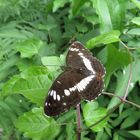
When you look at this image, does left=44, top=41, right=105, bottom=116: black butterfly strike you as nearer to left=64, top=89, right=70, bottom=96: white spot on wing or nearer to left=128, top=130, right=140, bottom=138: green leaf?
left=64, top=89, right=70, bottom=96: white spot on wing

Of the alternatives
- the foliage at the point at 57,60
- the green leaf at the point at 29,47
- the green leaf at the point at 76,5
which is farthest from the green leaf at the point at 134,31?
the green leaf at the point at 29,47

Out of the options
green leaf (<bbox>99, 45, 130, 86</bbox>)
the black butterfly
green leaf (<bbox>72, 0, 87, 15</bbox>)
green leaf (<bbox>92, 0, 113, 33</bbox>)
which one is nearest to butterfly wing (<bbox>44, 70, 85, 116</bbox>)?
the black butterfly

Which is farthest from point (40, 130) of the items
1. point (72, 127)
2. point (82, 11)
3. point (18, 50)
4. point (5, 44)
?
point (82, 11)

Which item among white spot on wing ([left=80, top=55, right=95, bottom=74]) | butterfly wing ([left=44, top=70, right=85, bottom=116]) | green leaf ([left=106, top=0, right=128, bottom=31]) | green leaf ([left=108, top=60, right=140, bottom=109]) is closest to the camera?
butterfly wing ([left=44, top=70, right=85, bottom=116])

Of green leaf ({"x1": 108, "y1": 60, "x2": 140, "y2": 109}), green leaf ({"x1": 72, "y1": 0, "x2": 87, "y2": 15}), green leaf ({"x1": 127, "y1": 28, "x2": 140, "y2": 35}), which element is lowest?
green leaf ({"x1": 108, "y1": 60, "x2": 140, "y2": 109})

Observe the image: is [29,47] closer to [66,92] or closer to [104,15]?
[104,15]

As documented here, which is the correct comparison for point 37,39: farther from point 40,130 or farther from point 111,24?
point 40,130

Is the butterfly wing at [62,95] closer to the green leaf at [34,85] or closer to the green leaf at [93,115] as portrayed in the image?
the green leaf at [34,85]
